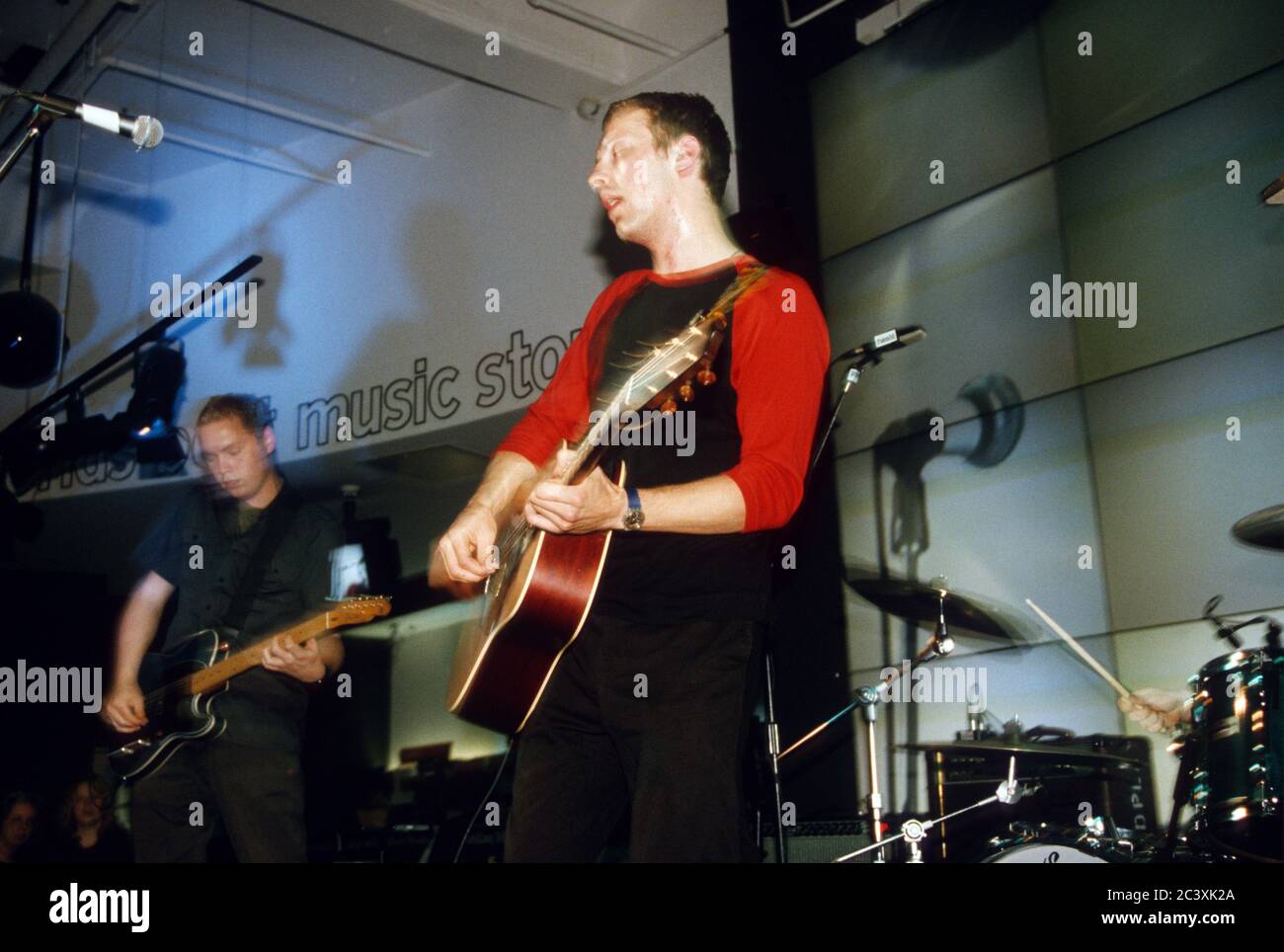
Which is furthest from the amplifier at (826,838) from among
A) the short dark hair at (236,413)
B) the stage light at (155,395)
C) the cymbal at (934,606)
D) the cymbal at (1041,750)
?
the stage light at (155,395)

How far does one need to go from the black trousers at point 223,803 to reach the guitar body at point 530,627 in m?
0.86

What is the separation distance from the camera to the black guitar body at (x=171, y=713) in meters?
2.89

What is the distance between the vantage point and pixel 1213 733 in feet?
7.55

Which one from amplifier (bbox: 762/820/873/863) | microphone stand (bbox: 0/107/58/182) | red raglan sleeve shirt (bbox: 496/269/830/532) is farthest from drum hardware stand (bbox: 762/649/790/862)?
microphone stand (bbox: 0/107/58/182)

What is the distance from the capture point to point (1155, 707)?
2836 mm

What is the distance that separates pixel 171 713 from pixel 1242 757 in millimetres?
2496

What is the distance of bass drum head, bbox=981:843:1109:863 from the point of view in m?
2.32

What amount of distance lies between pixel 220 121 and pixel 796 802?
3.88 m

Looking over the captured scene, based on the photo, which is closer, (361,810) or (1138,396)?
(1138,396)

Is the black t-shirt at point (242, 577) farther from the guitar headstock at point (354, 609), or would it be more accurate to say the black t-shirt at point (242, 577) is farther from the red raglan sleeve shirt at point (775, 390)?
the red raglan sleeve shirt at point (775, 390)

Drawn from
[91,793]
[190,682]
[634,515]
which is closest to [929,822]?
[634,515]

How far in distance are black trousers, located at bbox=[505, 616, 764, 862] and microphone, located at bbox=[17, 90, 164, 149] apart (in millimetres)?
1353
